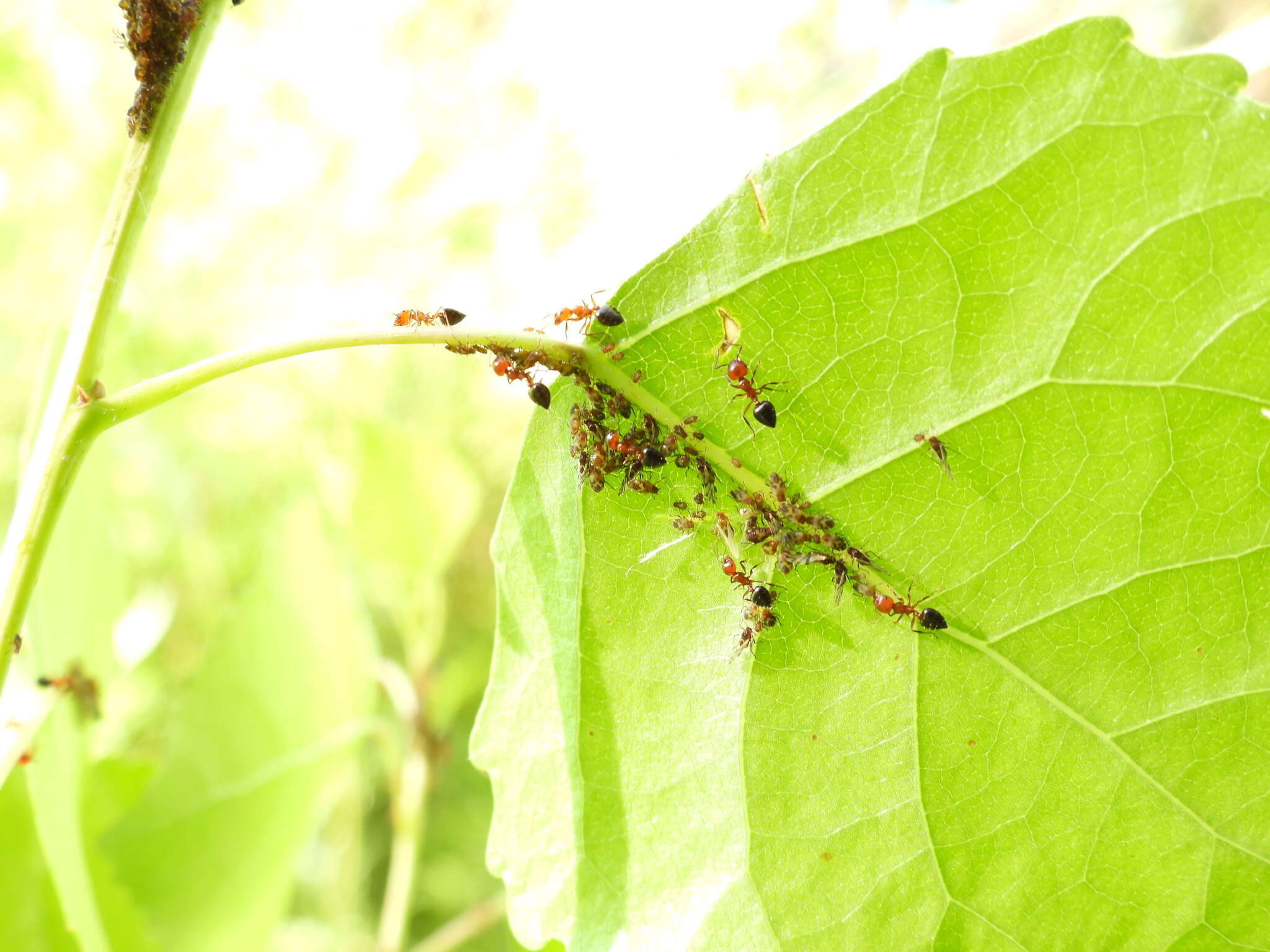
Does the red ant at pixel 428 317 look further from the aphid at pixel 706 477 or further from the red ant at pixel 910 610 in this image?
the red ant at pixel 910 610

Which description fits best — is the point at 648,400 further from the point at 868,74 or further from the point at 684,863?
the point at 868,74

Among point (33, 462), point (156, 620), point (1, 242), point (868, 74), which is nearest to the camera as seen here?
point (33, 462)

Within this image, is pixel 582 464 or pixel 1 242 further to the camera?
pixel 1 242

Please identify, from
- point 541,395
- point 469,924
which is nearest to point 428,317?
point 541,395

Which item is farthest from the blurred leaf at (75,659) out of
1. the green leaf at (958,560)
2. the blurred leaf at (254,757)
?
the green leaf at (958,560)

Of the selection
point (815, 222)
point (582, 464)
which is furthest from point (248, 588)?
point (815, 222)

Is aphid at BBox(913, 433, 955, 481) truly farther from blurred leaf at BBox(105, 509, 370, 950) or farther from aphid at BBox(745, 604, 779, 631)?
blurred leaf at BBox(105, 509, 370, 950)
